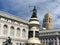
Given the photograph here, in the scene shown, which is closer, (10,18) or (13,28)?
(10,18)

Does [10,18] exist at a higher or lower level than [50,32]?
higher

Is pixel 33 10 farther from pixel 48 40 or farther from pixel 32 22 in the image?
pixel 48 40

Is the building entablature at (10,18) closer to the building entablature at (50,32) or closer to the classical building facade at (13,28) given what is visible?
the classical building facade at (13,28)

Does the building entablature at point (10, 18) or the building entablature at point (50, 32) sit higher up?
the building entablature at point (10, 18)

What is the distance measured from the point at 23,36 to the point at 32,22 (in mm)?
39594

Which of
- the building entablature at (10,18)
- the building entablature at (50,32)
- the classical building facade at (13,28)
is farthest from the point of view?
the building entablature at (50,32)

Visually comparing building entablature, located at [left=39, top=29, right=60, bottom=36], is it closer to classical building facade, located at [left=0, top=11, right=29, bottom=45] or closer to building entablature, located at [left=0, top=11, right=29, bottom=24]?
classical building facade, located at [left=0, top=11, right=29, bottom=45]

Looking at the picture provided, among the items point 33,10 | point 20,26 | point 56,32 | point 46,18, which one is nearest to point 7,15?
point 20,26

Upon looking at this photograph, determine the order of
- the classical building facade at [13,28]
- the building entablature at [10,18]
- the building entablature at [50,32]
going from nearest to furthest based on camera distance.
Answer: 1. the classical building facade at [13,28]
2. the building entablature at [10,18]
3. the building entablature at [50,32]

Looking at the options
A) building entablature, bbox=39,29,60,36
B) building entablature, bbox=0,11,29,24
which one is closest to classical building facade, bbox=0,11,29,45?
building entablature, bbox=0,11,29,24

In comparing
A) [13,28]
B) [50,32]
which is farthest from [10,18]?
[50,32]

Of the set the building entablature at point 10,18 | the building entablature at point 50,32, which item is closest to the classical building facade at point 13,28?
the building entablature at point 10,18

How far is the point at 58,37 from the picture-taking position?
89625 millimetres

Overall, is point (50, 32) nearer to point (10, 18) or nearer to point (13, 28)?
point (13, 28)
